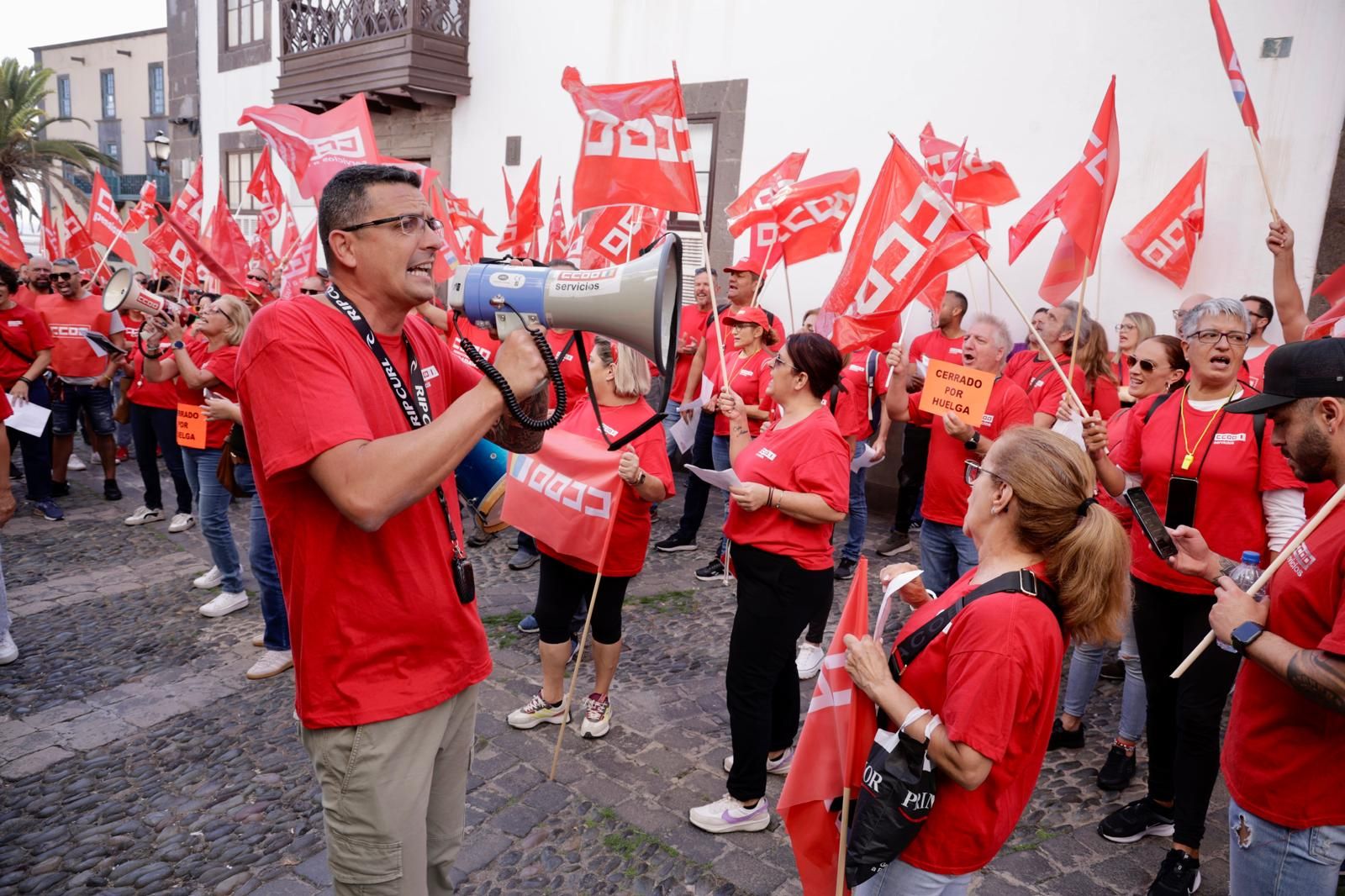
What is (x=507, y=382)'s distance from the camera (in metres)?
1.70

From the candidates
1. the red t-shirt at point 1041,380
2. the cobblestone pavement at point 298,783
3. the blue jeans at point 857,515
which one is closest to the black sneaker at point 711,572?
the cobblestone pavement at point 298,783

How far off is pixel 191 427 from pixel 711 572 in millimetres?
3815

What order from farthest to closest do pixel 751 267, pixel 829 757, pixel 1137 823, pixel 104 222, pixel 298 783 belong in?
1. pixel 104 222
2. pixel 751 267
3. pixel 298 783
4. pixel 1137 823
5. pixel 829 757

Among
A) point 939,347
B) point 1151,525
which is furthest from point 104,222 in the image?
point 1151,525

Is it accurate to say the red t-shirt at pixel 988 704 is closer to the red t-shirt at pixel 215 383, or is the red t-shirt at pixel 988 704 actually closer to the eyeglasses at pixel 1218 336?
the eyeglasses at pixel 1218 336

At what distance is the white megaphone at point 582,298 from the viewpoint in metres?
1.88

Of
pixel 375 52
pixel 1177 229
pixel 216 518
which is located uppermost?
pixel 375 52

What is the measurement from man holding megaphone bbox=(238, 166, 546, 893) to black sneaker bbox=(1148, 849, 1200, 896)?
269 centimetres

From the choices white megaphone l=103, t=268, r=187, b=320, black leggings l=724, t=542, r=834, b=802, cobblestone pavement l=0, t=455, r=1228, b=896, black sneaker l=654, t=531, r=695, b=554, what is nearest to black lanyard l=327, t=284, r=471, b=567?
black leggings l=724, t=542, r=834, b=802

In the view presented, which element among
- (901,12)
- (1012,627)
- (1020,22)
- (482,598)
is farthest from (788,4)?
(1012,627)

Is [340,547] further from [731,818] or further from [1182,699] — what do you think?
[1182,699]

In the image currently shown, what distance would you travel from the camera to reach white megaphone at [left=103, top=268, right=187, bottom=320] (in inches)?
227

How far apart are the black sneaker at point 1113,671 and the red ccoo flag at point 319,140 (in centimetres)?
546

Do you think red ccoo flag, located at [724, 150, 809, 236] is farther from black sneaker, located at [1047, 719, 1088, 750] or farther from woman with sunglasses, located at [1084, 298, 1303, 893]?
black sneaker, located at [1047, 719, 1088, 750]
